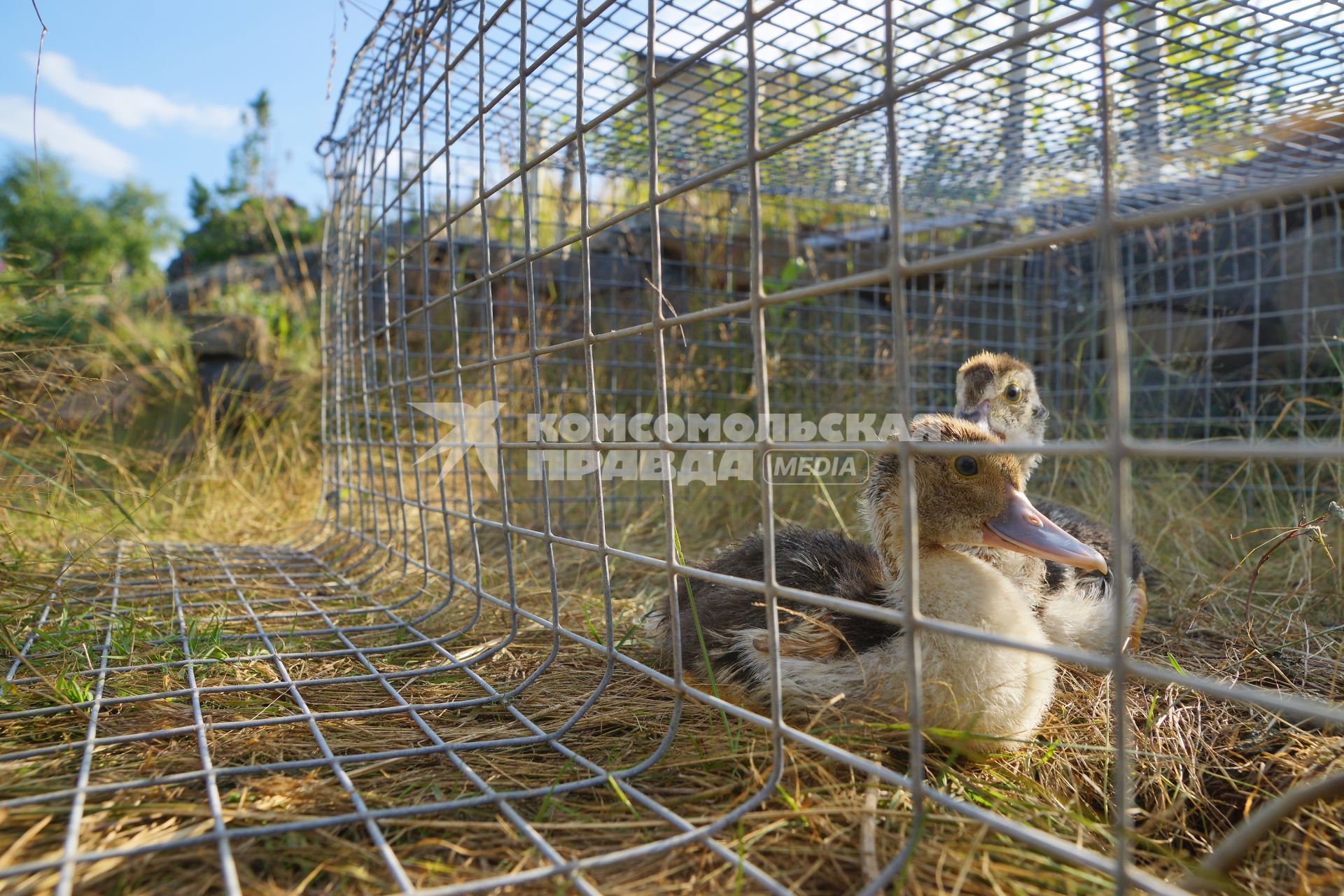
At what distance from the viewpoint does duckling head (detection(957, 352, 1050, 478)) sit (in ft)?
11.3

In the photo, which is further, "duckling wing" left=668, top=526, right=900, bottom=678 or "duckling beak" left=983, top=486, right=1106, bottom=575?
"duckling wing" left=668, top=526, right=900, bottom=678

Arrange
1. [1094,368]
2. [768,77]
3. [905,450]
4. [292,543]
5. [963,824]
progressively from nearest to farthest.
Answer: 1. [905,450]
2. [963,824]
3. [768,77]
4. [292,543]
5. [1094,368]

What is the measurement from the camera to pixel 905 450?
1.09 m

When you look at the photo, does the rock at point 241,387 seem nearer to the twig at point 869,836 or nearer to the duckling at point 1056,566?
the duckling at point 1056,566

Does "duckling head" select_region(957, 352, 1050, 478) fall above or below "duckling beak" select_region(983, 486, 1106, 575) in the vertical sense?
above

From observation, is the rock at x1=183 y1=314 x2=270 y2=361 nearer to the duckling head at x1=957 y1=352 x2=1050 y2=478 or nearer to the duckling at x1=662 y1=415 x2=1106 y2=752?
the duckling head at x1=957 y1=352 x2=1050 y2=478

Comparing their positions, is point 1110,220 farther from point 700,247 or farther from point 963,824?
point 700,247

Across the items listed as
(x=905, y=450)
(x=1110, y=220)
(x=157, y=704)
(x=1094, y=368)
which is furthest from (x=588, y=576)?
(x=1094, y=368)

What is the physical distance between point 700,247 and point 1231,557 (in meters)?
3.79


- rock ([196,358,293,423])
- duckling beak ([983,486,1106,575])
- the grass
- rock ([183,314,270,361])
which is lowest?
the grass

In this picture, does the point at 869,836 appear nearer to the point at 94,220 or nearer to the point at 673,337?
the point at 673,337

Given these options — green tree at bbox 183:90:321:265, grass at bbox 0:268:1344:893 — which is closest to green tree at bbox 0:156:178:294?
green tree at bbox 183:90:321:265

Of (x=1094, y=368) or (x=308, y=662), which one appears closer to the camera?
(x=308, y=662)

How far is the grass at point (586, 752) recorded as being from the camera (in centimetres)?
116
